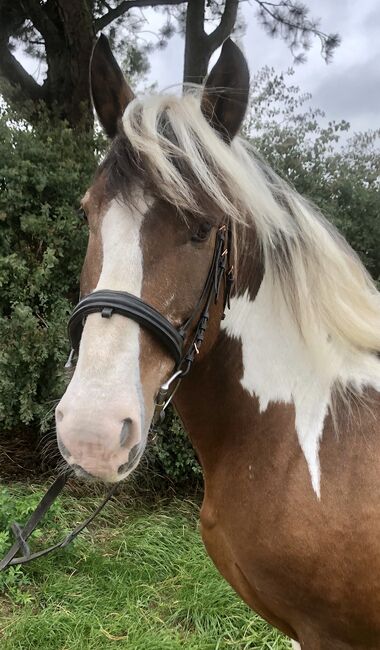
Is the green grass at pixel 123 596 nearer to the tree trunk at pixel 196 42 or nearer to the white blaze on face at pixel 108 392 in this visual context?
the white blaze on face at pixel 108 392

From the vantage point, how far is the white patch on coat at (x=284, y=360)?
5.24 feet

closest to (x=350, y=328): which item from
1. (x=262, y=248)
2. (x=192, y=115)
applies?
(x=262, y=248)

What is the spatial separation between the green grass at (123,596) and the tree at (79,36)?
3525 mm

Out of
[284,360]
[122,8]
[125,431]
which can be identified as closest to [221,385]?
[284,360]

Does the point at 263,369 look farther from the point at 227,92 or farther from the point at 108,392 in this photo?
the point at 227,92

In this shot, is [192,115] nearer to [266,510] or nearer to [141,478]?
[266,510]

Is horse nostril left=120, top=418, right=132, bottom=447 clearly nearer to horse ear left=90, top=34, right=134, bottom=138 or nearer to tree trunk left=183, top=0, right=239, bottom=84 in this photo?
horse ear left=90, top=34, right=134, bottom=138

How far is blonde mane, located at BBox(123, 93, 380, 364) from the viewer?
52.8 inches

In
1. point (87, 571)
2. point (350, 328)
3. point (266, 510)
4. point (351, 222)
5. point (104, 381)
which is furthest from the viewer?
point (351, 222)

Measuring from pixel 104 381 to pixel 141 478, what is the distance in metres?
3.60

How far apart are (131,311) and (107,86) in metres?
0.79

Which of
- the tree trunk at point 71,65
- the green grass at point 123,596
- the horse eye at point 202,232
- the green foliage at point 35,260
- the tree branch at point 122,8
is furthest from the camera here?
the tree branch at point 122,8

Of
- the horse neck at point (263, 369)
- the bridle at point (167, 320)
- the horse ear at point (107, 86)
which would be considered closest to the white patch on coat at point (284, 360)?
the horse neck at point (263, 369)

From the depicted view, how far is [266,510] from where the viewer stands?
1.49 meters
